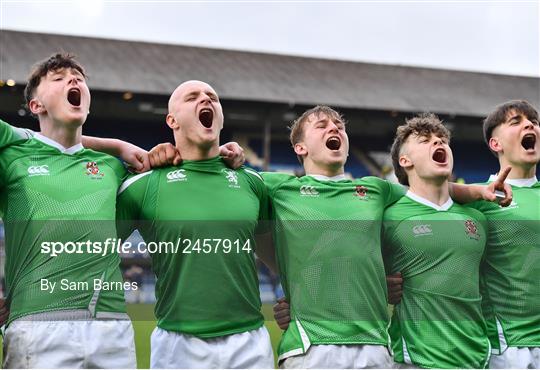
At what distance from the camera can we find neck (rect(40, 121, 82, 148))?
4.38m

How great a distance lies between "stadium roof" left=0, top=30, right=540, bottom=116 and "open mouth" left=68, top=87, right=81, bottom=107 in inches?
579

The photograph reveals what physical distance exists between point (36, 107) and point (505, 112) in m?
3.26

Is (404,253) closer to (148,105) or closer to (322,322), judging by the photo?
(322,322)

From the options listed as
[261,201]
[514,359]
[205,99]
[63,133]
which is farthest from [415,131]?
[63,133]

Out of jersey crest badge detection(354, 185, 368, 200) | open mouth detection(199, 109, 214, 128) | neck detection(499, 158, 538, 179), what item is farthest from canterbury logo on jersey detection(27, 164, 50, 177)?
neck detection(499, 158, 538, 179)

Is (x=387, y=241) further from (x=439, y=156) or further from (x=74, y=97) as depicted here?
Answer: (x=74, y=97)

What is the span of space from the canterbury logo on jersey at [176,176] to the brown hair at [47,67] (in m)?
0.83

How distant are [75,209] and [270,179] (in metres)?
1.28

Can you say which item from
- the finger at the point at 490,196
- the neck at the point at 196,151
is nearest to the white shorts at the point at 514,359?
the finger at the point at 490,196

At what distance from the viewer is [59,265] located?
13.1 ft

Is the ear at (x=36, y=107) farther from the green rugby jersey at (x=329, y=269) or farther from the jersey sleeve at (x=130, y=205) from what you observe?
the green rugby jersey at (x=329, y=269)

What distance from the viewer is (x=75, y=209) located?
4.11m

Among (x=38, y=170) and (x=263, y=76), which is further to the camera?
(x=263, y=76)

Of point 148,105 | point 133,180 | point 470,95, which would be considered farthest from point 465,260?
point 470,95
